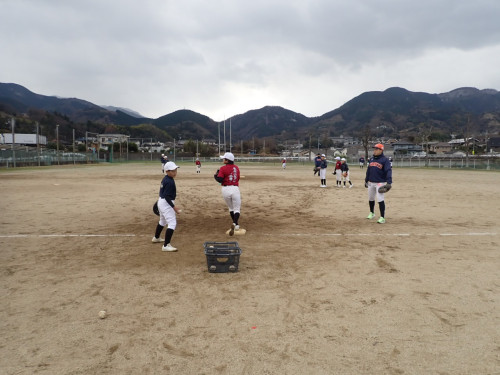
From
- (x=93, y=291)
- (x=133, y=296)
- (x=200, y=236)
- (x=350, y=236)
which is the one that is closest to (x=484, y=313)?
(x=350, y=236)

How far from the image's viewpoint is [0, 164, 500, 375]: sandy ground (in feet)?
11.0

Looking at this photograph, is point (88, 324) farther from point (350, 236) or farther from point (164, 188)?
point (350, 236)

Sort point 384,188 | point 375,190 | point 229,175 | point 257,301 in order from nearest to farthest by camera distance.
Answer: point 257,301
point 229,175
point 384,188
point 375,190

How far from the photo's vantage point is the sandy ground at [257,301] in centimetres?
334

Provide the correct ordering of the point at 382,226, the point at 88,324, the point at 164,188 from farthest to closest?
the point at 382,226 → the point at 164,188 → the point at 88,324

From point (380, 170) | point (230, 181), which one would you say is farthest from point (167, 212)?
point (380, 170)

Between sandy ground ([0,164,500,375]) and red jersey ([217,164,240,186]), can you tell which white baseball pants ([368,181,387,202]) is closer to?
sandy ground ([0,164,500,375])

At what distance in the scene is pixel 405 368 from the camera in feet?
10.5

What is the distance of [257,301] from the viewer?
15.3 feet

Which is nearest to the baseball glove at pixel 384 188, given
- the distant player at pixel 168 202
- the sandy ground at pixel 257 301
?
the sandy ground at pixel 257 301

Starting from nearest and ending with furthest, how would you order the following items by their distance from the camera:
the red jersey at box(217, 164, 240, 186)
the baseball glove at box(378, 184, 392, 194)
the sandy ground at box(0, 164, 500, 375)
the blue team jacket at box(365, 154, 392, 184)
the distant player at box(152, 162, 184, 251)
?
the sandy ground at box(0, 164, 500, 375), the distant player at box(152, 162, 184, 251), the red jersey at box(217, 164, 240, 186), the baseball glove at box(378, 184, 392, 194), the blue team jacket at box(365, 154, 392, 184)

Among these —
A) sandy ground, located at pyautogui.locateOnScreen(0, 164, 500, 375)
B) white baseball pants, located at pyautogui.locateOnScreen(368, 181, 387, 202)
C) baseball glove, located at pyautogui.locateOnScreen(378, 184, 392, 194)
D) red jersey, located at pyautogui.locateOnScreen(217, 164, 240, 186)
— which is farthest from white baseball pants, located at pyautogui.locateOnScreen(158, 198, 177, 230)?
white baseball pants, located at pyautogui.locateOnScreen(368, 181, 387, 202)

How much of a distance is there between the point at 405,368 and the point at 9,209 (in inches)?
548

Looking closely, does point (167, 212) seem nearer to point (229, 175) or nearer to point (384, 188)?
point (229, 175)
